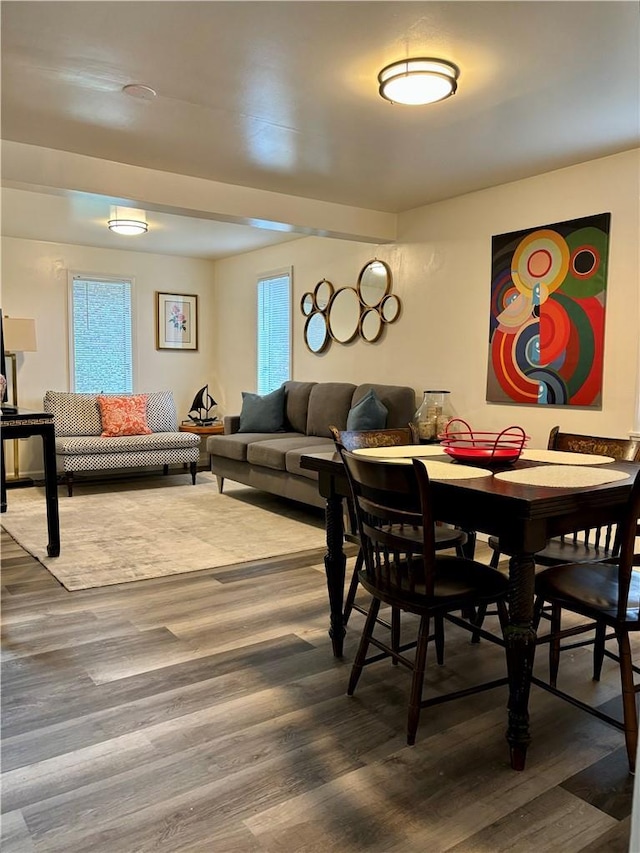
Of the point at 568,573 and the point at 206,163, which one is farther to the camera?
the point at 206,163

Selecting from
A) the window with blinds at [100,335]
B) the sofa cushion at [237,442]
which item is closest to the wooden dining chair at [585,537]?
the sofa cushion at [237,442]

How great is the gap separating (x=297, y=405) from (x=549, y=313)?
271cm

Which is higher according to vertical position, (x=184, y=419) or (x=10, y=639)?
(x=184, y=419)

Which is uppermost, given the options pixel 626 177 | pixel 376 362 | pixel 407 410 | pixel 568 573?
pixel 626 177

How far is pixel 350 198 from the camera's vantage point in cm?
491

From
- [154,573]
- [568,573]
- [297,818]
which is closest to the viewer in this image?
[297,818]

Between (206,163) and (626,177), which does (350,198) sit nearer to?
(206,163)

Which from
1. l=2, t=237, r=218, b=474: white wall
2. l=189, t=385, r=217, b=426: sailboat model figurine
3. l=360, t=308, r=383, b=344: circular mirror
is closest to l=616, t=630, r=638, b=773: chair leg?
l=360, t=308, r=383, b=344: circular mirror

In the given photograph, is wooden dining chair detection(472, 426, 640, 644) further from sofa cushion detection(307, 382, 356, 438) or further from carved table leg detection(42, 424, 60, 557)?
sofa cushion detection(307, 382, 356, 438)

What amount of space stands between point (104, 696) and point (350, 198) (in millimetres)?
3923

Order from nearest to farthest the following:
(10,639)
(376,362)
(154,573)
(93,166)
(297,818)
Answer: (297,818), (10,639), (154,573), (93,166), (376,362)

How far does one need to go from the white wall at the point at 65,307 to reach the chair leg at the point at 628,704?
20.6ft

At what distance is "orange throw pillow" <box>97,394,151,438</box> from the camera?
6637 mm

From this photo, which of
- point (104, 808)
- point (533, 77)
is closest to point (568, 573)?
point (104, 808)
